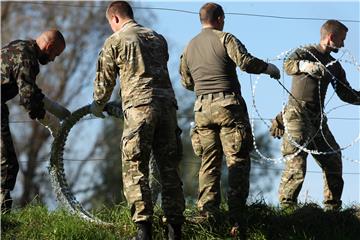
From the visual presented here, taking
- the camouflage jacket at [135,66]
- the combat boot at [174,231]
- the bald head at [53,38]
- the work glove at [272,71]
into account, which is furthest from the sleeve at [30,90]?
the work glove at [272,71]

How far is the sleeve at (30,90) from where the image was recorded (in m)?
→ 9.48

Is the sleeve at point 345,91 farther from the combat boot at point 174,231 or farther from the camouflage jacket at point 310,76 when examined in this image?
the combat boot at point 174,231

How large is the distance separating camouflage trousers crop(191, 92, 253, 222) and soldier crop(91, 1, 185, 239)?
71cm

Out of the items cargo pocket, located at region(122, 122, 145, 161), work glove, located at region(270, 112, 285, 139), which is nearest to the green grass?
cargo pocket, located at region(122, 122, 145, 161)

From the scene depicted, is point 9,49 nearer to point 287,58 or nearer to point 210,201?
point 210,201

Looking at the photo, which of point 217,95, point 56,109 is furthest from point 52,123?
point 217,95

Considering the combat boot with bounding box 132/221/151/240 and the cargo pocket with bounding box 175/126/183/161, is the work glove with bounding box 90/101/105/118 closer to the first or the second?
the cargo pocket with bounding box 175/126/183/161

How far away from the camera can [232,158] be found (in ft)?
30.8

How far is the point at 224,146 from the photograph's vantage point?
948 centimetres

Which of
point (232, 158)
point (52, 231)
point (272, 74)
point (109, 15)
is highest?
point (109, 15)

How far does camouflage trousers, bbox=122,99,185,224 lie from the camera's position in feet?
28.0

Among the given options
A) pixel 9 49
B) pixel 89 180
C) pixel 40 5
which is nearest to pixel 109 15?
pixel 9 49

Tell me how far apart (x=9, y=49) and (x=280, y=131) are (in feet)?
11.0

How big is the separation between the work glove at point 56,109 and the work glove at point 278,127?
2455mm
